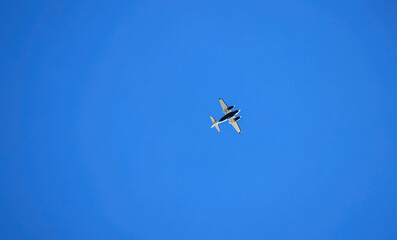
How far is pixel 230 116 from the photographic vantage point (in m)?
45.9
